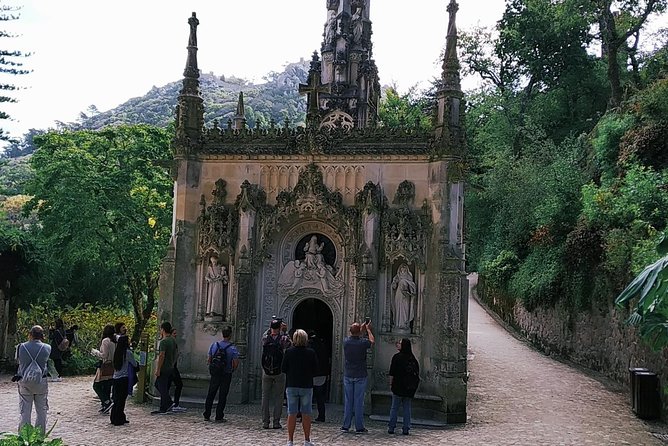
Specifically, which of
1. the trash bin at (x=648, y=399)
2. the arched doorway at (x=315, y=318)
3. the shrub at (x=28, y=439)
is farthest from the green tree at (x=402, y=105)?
the shrub at (x=28, y=439)

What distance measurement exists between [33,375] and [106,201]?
14189 mm

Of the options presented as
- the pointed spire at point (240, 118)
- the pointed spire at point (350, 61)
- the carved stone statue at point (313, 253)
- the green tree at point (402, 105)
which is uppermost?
the green tree at point (402, 105)

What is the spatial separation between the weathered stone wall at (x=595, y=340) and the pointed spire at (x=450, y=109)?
19.9ft

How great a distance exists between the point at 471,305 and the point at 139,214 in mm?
21918

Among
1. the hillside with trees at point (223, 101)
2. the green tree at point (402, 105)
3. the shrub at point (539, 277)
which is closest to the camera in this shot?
the shrub at point (539, 277)

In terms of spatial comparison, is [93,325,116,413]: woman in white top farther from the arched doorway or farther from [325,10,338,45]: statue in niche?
[325,10,338,45]: statue in niche

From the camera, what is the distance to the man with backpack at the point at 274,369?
1217 centimetres

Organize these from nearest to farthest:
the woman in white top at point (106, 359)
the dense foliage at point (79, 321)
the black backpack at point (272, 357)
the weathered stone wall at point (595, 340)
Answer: the black backpack at point (272, 357) → the woman in white top at point (106, 359) → the weathered stone wall at point (595, 340) → the dense foliage at point (79, 321)

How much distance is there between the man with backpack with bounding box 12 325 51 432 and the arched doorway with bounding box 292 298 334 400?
626 cm

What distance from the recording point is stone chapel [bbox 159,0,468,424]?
14438 millimetres

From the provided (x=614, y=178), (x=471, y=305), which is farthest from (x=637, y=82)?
(x=471, y=305)

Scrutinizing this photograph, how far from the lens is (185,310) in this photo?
1562 cm

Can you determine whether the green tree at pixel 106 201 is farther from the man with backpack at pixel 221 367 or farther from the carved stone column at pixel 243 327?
the man with backpack at pixel 221 367

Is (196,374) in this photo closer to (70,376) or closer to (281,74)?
(70,376)
